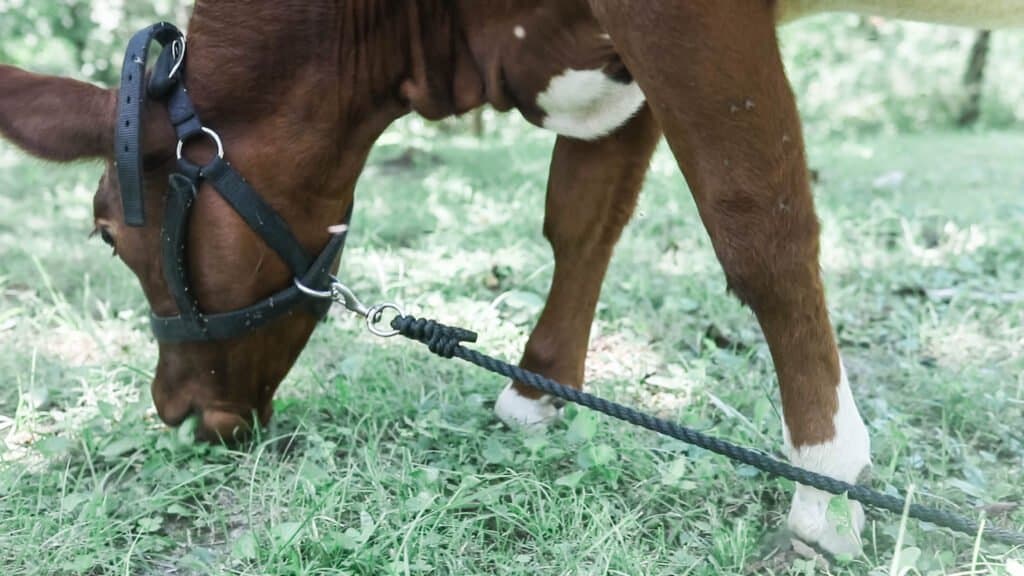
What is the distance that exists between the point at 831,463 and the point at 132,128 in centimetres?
149

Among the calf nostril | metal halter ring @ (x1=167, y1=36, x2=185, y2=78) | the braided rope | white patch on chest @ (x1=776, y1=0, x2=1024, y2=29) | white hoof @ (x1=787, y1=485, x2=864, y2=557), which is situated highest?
white patch on chest @ (x1=776, y1=0, x2=1024, y2=29)

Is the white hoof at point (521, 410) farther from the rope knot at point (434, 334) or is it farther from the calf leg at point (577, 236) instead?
the rope knot at point (434, 334)

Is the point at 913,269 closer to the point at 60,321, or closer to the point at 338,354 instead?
the point at 338,354

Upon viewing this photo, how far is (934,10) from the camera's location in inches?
74.6

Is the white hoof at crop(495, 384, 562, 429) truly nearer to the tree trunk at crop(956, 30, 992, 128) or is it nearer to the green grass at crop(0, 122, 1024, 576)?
the green grass at crop(0, 122, 1024, 576)

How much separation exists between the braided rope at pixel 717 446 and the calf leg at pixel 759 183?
0.25 feet

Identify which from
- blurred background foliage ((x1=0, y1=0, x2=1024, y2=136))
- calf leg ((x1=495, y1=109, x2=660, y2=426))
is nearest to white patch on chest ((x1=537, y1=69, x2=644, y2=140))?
calf leg ((x1=495, y1=109, x2=660, y2=426))

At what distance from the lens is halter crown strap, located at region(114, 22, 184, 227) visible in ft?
6.22

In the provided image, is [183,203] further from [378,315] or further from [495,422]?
[495,422]

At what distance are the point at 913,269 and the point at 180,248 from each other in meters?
2.68

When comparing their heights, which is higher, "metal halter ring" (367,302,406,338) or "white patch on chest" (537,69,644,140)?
"white patch on chest" (537,69,644,140)

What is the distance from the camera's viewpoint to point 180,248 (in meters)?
2.02

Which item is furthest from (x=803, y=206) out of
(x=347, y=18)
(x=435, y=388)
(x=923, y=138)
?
(x=923, y=138)

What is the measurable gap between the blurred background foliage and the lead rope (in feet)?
27.3
